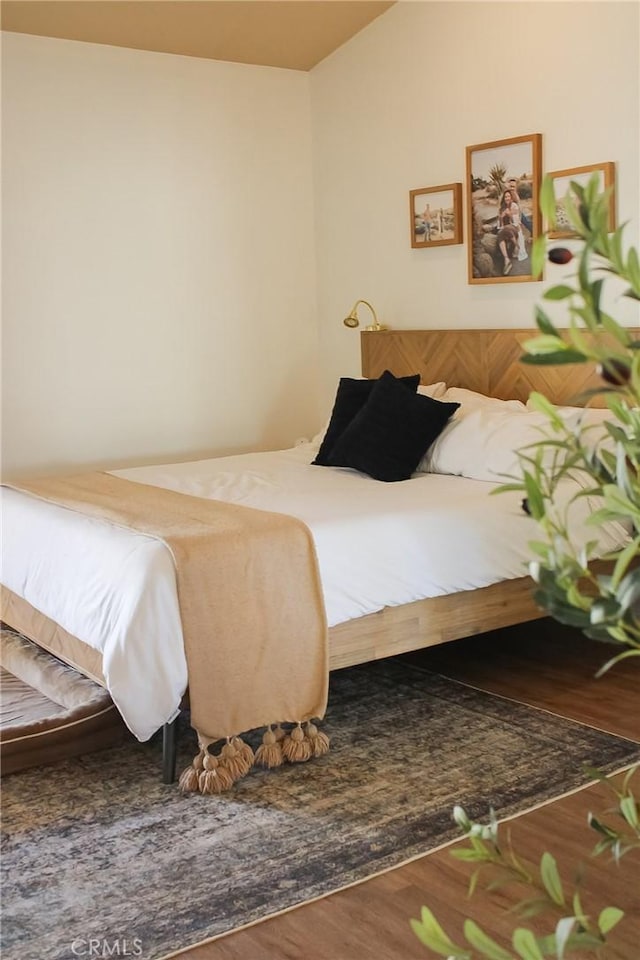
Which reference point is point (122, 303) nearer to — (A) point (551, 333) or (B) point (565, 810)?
(B) point (565, 810)

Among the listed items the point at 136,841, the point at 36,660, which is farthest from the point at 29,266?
the point at 136,841

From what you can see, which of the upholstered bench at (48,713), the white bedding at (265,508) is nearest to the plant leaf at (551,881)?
the white bedding at (265,508)

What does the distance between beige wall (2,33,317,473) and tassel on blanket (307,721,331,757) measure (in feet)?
8.45

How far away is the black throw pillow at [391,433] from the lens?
4199 mm

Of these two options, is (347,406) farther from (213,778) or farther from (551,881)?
(551,881)

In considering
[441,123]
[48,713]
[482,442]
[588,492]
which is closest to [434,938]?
[588,492]

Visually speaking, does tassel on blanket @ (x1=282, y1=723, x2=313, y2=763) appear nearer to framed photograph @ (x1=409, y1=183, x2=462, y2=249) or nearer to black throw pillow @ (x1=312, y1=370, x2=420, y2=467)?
black throw pillow @ (x1=312, y1=370, x2=420, y2=467)

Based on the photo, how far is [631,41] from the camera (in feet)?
13.3

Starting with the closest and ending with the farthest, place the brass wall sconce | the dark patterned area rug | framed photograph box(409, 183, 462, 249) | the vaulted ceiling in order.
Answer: the dark patterned area rug < the vaulted ceiling < framed photograph box(409, 183, 462, 249) < the brass wall sconce

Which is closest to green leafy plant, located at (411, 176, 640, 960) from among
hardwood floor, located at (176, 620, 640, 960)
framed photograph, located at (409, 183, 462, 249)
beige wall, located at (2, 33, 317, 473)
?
hardwood floor, located at (176, 620, 640, 960)

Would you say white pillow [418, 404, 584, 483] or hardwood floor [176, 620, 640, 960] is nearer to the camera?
hardwood floor [176, 620, 640, 960]

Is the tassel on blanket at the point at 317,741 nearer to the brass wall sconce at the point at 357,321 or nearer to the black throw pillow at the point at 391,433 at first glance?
the black throw pillow at the point at 391,433

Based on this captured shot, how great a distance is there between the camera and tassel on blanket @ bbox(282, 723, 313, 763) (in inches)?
120

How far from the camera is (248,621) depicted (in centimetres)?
296
